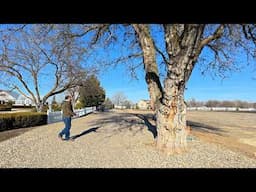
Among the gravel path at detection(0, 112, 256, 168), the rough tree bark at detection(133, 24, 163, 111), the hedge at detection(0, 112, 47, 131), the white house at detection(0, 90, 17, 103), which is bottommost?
the gravel path at detection(0, 112, 256, 168)

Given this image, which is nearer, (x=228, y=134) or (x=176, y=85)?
(x=176, y=85)

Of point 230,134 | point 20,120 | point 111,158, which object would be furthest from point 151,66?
point 20,120

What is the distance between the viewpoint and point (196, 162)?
5.67 metres

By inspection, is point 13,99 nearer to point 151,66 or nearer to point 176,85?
point 151,66

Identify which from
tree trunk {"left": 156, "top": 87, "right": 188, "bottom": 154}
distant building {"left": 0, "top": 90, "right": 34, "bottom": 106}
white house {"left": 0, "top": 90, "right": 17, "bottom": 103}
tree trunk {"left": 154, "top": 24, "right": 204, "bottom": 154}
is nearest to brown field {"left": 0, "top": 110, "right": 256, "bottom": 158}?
tree trunk {"left": 156, "top": 87, "right": 188, "bottom": 154}

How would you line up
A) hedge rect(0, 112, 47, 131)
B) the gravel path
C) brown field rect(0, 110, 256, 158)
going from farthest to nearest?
hedge rect(0, 112, 47, 131)
brown field rect(0, 110, 256, 158)
the gravel path

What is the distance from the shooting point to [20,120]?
12.9 metres

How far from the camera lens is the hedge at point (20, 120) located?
37.2 ft

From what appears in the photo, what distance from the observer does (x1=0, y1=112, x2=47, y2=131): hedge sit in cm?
1134

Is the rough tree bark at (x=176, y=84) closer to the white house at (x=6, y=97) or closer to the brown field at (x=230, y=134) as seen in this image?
the brown field at (x=230, y=134)

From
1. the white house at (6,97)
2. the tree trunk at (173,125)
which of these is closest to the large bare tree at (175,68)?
the tree trunk at (173,125)

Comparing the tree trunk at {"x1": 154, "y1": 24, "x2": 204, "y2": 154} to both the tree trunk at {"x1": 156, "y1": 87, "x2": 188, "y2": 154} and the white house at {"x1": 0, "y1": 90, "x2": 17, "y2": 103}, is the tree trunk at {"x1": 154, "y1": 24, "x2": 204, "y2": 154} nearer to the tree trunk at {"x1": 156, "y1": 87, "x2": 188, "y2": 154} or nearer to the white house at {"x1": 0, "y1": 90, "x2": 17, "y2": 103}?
the tree trunk at {"x1": 156, "y1": 87, "x2": 188, "y2": 154}

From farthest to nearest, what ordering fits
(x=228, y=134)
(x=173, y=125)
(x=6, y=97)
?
1. (x=6, y=97)
2. (x=228, y=134)
3. (x=173, y=125)
